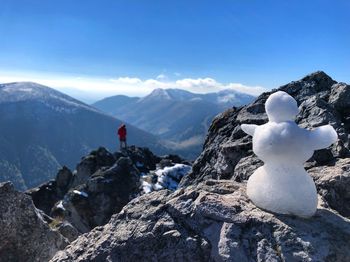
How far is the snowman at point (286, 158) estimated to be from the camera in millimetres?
8328

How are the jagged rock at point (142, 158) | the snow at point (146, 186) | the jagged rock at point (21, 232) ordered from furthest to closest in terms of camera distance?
the jagged rock at point (142, 158), the snow at point (146, 186), the jagged rock at point (21, 232)

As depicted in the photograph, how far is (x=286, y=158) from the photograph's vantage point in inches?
334

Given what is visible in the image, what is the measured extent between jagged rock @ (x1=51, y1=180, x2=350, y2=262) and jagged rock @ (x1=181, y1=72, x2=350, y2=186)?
3979 millimetres

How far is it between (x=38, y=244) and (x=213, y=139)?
9.15 meters

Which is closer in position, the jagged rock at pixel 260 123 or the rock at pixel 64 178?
the jagged rock at pixel 260 123

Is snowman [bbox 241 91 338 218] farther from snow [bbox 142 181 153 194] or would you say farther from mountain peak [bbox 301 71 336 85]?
snow [bbox 142 181 153 194]

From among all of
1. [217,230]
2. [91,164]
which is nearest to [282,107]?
[217,230]

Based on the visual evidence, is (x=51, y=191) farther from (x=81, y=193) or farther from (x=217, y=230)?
(x=217, y=230)

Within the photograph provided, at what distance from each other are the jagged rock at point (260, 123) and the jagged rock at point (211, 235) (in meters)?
3.98

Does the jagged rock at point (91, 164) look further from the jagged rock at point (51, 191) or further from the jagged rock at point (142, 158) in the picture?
the jagged rock at point (142, 158)

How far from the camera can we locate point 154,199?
31.4ft

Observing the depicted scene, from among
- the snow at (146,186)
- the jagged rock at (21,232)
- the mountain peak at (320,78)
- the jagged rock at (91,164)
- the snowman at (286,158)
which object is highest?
the mountain peak at (320,78)

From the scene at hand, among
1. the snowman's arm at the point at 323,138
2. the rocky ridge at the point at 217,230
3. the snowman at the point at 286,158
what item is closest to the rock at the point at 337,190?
the rocky ridge at the point at 217,230

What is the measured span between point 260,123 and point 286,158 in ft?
27.0
